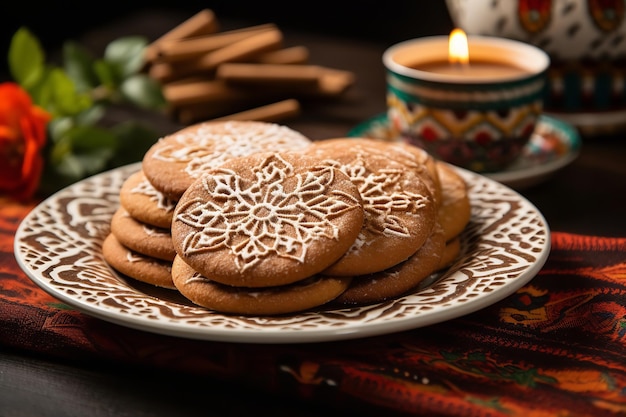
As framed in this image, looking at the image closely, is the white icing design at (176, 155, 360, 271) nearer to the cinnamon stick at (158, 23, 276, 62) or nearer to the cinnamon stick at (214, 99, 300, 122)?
the cinnamon stick at (214, 99, 300, 122)

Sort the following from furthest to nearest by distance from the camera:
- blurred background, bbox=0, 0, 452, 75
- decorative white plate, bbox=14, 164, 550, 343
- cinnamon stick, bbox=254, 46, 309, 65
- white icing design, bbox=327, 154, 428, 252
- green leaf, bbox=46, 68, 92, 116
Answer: blurred background, bbox=0, 0, 452, 75 < cinnamon stick, bbox=254, 46, 309, 65 < green leaf, bbox=46, 68, 92, 116 < white icing design, bbox=327, 154, 428, 252 < decorative white plate, bbox=14, 164, 550, 343

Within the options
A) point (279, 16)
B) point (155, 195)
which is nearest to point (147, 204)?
point (155, 195)

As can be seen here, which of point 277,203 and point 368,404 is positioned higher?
point 277,203

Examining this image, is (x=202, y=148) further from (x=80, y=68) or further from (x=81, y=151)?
(x=80, y=68)

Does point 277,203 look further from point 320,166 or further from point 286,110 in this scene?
point 286,110

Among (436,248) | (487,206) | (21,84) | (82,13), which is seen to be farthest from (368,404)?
(82,13)

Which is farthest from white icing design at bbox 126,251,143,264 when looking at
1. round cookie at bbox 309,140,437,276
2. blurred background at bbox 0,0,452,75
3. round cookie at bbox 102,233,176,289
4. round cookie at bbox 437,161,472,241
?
blurred background at bbox 0,0,452,75

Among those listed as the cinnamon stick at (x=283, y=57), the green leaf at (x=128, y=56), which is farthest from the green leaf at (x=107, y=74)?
the cinnamon stick at (x=283, y=57)
